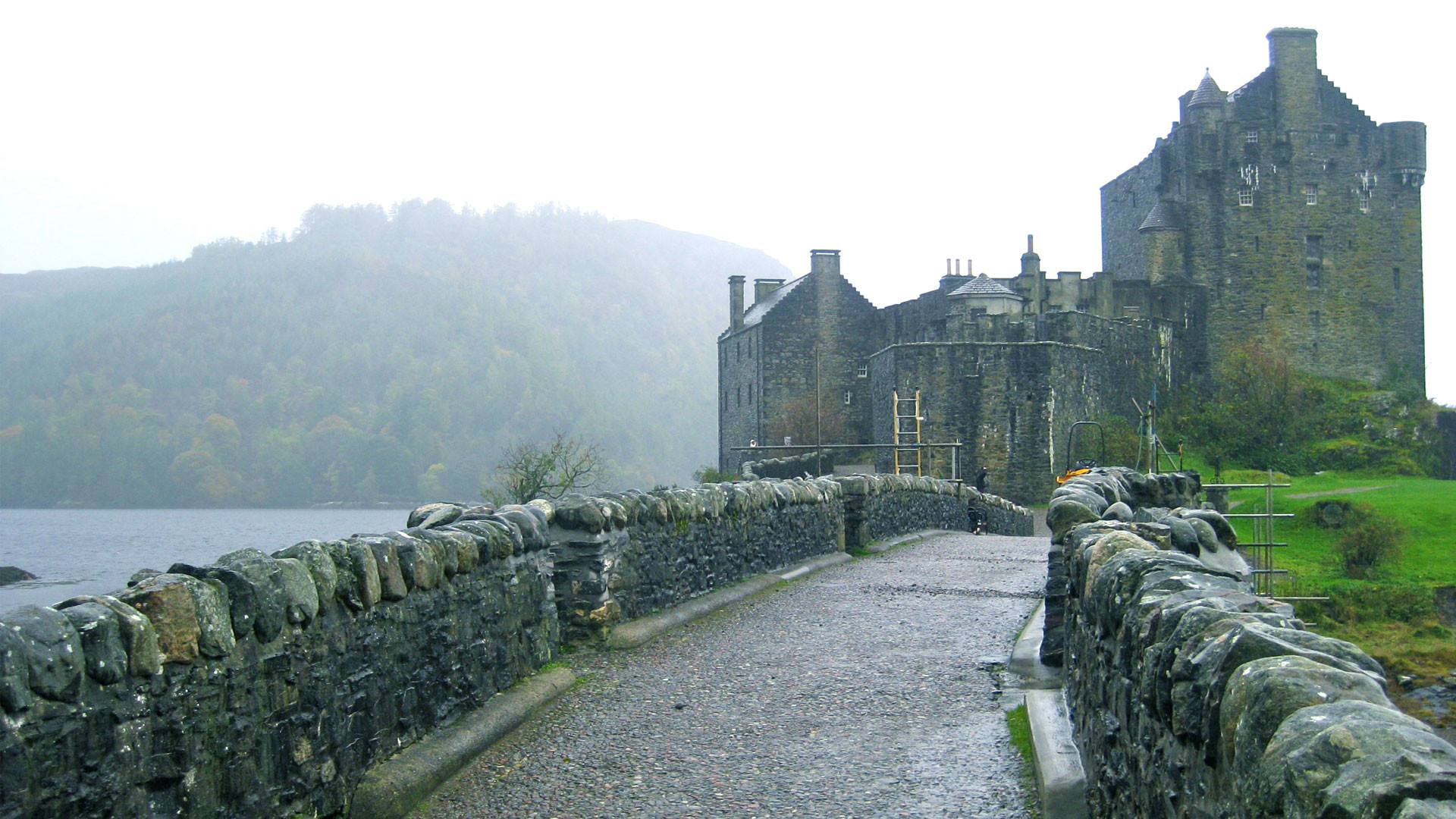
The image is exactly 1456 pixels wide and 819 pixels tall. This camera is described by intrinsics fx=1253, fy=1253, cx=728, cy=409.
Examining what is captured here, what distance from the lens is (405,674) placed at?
6.03 m

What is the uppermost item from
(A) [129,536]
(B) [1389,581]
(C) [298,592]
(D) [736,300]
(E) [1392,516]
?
(D) [736,300]

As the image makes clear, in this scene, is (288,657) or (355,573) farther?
(355,573)

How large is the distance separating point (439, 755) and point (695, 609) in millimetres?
4884

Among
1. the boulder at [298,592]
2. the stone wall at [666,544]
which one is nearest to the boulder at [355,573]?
the boulder at [298,592]

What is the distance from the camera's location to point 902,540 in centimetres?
1945

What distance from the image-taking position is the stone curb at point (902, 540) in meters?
17.7

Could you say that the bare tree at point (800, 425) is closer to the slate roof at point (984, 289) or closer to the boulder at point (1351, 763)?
the slate roof at point (984, 289)

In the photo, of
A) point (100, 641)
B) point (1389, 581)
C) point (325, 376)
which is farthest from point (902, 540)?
point (325, 376)

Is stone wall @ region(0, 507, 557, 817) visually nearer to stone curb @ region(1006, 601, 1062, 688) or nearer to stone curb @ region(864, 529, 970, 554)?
stone curb @ region(1006, 601, 1062, 688)

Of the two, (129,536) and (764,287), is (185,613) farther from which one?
(129,536)

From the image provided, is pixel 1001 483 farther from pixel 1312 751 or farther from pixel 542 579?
pixel 1312 751

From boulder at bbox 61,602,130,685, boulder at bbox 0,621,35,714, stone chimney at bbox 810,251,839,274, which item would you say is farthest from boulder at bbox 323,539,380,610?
stone chimney at bbox 810,251,839,274

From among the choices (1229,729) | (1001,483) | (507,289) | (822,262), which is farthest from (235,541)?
(507,289)

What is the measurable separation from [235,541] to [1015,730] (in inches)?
2128
